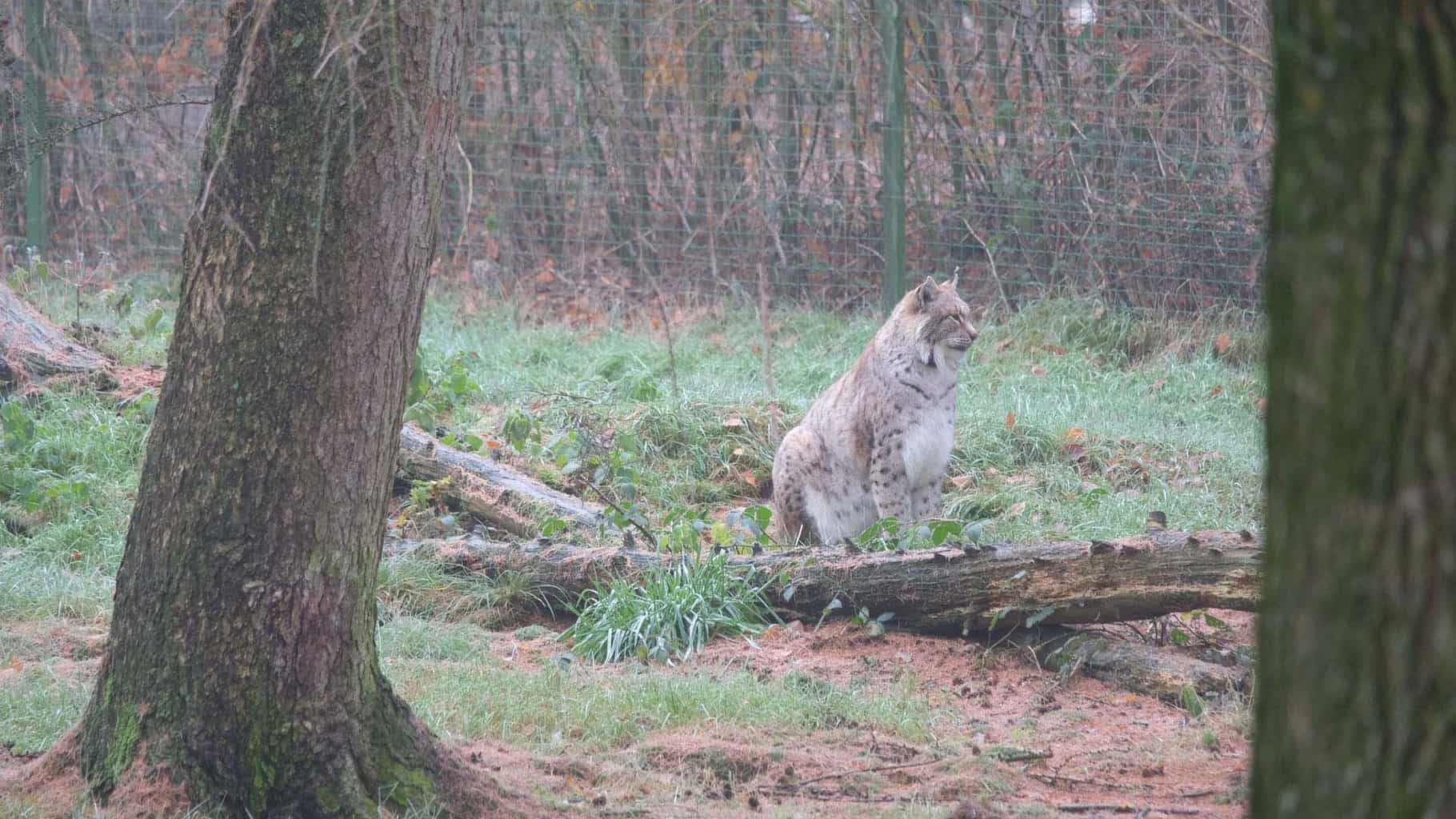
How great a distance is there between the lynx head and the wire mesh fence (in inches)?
159

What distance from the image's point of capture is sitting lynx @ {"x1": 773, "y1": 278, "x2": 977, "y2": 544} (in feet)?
24.8

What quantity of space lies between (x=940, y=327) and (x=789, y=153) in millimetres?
5143

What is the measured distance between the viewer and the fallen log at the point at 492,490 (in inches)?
273

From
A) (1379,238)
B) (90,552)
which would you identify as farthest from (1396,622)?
(90,552)

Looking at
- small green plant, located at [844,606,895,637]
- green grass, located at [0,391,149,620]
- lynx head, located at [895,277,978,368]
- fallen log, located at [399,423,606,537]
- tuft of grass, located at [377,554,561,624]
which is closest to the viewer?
small green plant, located at [844,606,895,637]

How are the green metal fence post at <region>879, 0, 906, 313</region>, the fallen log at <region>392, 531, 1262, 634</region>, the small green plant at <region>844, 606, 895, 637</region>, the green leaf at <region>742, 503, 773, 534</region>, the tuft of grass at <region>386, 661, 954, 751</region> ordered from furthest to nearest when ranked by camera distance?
1. the green metal fence post at <region>879, 0, 906, 313</region>
2. the green leaf at <region>742, 503, 773, 534</region>
3. the small green plant at <region>844, 606, 895, 637</region>
4. the fallen log at <region>392, 531, 1262, 634</region>
5. the tuft of grass at <region>386, 661, 954, 751</region>

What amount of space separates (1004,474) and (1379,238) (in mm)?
6837

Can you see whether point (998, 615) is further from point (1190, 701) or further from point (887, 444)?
point (887, 444)

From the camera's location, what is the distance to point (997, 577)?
5234 millimetres

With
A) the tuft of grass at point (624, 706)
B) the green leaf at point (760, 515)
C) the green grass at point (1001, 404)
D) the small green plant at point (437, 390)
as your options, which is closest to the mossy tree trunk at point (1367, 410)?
the tuft of grass at point (624, 706)

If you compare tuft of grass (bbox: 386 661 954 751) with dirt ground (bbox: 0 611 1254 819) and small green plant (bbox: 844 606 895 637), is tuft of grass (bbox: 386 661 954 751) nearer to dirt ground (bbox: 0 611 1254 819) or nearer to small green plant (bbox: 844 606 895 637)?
dirt ground (bbox: 0 611 1254 819)

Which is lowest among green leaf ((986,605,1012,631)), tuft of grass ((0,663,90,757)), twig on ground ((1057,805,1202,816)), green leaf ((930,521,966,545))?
twig on ground ((1057,805,1202,816))

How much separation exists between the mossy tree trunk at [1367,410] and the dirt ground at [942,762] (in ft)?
7.01

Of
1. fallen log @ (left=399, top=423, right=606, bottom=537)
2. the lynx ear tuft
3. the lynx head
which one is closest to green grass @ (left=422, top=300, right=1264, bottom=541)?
fallen log @ (left=399, top=423, right=606, bottom=537)
